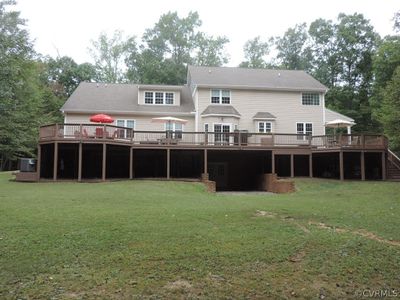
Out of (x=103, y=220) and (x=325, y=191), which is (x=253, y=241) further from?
(x=325, y=191)

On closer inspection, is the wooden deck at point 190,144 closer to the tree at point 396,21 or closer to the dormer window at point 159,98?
the dormer window at point 159,98

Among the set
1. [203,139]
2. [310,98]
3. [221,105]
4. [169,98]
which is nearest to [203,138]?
[203,139]

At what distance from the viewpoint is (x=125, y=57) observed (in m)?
50.1

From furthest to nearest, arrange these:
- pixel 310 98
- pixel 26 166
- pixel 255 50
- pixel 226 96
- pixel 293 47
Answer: pixel 255 50
pixel 293 47
pixel 310 98
pixel 226 96
pixel 26 166

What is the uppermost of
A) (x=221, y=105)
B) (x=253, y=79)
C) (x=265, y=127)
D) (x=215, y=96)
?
(x=253, y=79)

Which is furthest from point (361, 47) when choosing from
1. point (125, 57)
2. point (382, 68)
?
point (125, 57)

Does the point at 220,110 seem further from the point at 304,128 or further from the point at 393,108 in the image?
the point at 393,108

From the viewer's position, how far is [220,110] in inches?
963

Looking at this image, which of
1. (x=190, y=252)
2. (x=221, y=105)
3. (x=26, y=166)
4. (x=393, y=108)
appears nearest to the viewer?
(x=190, y=252)

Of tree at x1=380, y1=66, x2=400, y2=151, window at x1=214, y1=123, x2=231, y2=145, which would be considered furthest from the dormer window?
tree at x1=380, y1=66, x2=400, y2=151

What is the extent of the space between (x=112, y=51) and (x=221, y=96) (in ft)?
96.0

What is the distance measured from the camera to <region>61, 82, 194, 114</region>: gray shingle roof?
24297mm

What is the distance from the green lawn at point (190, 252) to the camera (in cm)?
532

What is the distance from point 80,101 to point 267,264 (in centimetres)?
2156
